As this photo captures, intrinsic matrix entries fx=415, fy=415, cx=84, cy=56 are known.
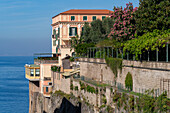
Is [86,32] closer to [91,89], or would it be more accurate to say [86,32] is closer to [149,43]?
[91,89]

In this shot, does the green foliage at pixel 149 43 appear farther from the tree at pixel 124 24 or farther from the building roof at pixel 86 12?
the building roof at pixel 86 12

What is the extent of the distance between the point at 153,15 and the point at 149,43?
22.8 ft

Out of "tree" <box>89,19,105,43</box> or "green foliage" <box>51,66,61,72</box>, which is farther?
"tree" <box>89,19,105,43</box>

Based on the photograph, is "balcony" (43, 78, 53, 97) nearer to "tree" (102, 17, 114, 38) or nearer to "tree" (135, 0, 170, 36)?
"tree" (102, 17, 114, 38)

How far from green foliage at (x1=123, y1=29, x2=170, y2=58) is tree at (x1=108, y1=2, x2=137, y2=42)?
297 inches

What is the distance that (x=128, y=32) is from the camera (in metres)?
49.6

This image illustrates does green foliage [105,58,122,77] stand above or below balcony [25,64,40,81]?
above

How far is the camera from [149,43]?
36.6m

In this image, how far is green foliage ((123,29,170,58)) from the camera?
116ft

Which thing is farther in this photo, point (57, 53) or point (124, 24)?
point (57, 53)

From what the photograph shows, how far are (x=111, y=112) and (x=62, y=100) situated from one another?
19.2 metres

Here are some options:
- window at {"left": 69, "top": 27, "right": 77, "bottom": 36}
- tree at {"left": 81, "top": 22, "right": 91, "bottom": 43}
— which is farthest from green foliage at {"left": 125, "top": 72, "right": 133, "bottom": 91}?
window at {"left": 69, "top": 27, "right": 77, "bottom": 36}

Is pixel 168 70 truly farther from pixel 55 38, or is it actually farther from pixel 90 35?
pixel 55 38

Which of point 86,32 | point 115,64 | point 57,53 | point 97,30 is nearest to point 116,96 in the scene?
point 115,64
